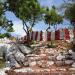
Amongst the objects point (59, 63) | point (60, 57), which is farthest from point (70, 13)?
point (59, 63)

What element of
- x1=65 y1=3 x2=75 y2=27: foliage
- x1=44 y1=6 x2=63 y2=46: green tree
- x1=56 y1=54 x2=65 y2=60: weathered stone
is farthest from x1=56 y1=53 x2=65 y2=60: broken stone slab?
x1=44 y1=6 x2=63 y2=46: green tree

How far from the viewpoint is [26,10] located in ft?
126

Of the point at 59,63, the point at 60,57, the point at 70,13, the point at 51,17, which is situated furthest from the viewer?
the point at 51,17

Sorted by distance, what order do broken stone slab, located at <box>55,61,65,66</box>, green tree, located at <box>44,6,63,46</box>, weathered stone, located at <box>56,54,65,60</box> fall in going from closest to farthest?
broken stone slab, located at <box>55,61,65,66</box>
weathered stone, located at <box>56,54,65,60</box>
green tree, located at <box>44,6,63,46</box>

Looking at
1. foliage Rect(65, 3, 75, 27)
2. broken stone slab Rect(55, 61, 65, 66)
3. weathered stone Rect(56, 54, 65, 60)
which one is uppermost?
foliage Rect(65, 3, 75, 27)

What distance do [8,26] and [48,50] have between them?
12941 mm

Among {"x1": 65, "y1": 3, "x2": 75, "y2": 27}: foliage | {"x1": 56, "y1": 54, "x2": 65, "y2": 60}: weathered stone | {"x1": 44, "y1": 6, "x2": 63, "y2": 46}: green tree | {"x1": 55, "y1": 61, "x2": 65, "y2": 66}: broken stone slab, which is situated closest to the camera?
{"x1": 55, "y1": 61, "x2": 65, "y2": 66}: broken stone slab

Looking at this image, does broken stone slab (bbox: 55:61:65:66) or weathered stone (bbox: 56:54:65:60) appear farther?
weathered stone (bbox: 56:54:65:60)

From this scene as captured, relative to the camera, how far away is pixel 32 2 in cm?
3712

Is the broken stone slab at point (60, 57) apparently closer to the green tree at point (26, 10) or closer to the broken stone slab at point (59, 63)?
the broken stone slab at point (59, 63)

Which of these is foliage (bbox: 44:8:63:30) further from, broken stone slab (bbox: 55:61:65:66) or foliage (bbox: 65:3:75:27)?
broken stone slab (bbox: 55:61:65:66)

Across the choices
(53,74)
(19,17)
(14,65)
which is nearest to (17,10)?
(19,17)

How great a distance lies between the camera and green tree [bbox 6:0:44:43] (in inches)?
1326

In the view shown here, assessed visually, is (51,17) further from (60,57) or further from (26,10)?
(60,57)
